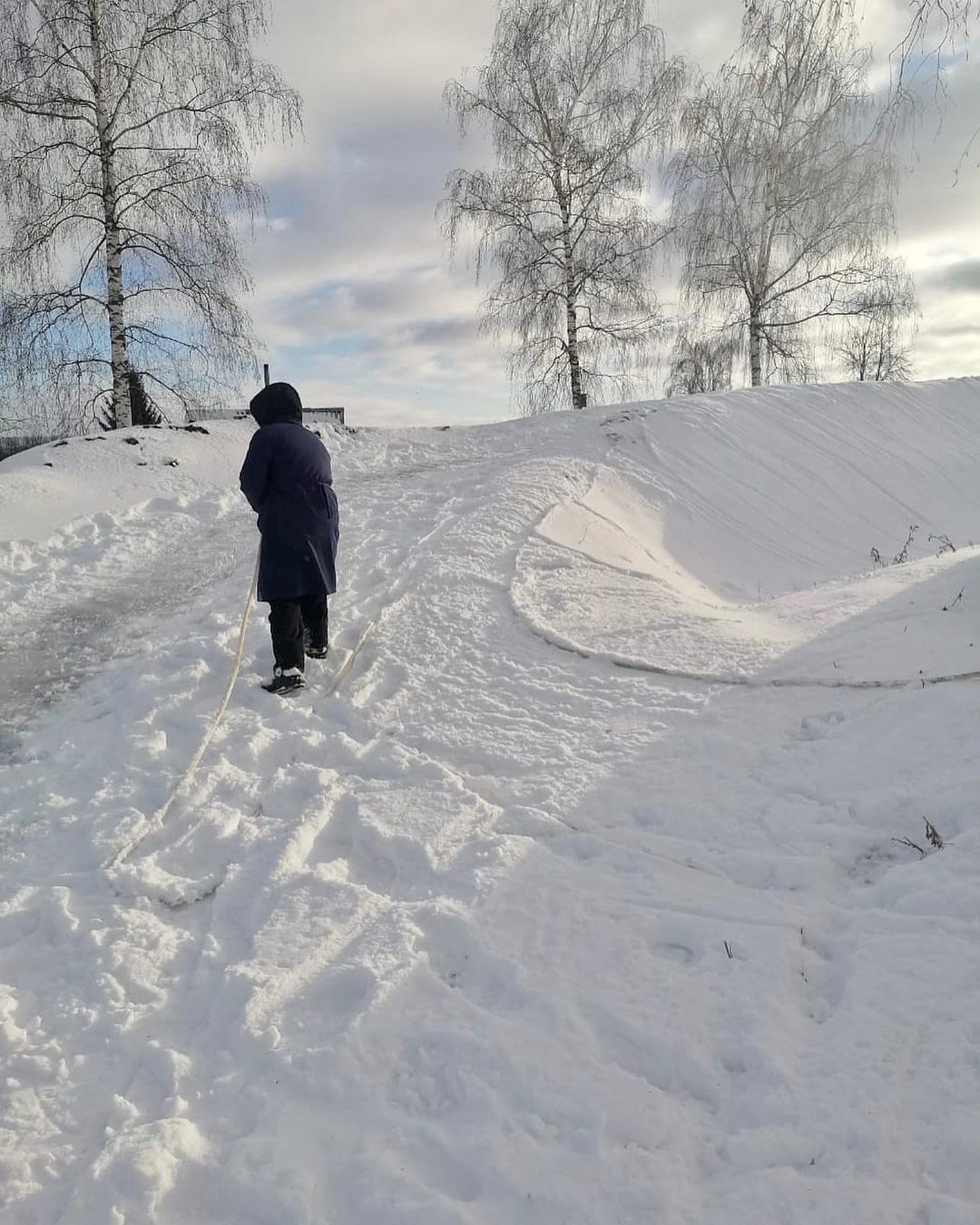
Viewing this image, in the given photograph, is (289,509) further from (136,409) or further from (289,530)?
(136,409)

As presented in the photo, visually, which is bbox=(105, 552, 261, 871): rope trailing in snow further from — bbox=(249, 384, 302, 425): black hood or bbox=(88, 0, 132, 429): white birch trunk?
bbox=(88, 0, 132, 429): white birch trunk

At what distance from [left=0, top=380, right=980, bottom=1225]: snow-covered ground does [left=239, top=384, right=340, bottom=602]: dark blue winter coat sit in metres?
0.61

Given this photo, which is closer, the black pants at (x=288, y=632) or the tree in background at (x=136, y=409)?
the black pants at (x=288, y=632)

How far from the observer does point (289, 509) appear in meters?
5.05

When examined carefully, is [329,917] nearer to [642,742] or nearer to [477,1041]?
[477,1041]

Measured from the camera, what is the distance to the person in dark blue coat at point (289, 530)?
16.4 ft

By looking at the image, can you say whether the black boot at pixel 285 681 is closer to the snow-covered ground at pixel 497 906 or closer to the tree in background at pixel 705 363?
the snow-covered ground at pixel 497 906

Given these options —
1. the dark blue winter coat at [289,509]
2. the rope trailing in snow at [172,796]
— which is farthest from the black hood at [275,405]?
the rope trailing in snow at [172,796]

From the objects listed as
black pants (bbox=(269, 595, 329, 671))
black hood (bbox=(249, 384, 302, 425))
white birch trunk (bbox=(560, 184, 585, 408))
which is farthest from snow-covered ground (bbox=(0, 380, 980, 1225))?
white birch trunk (bbox=(560, 184, 585, 408))

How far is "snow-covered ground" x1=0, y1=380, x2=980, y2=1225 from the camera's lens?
2.07 metres

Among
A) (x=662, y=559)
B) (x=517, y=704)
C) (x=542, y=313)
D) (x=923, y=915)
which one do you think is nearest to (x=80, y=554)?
(x=517, y=704)

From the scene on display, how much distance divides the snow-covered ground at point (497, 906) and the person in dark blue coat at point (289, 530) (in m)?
0.34

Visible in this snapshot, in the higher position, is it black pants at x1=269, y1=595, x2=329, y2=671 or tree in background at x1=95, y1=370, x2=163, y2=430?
tree in background at x1=95, y1=370, x2=163, y2=430

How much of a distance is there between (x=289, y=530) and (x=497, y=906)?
111 inches
